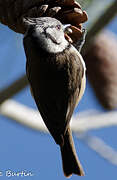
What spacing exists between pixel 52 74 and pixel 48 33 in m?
0.29

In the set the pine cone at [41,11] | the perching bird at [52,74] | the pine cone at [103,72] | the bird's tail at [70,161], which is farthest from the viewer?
the pine cone at [103,72]

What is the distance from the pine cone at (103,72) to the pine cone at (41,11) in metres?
1.44

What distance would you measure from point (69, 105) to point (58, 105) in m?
0.07

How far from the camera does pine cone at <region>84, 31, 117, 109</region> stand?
4.13 metres

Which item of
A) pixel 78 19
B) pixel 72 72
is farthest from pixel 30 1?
pixel 72 72

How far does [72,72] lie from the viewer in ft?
9.12

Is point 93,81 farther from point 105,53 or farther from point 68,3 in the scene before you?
point 68,3

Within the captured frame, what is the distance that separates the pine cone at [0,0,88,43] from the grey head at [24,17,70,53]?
0.03m

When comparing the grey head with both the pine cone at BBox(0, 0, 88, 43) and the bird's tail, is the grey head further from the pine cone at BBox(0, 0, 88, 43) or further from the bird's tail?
the bird's tail

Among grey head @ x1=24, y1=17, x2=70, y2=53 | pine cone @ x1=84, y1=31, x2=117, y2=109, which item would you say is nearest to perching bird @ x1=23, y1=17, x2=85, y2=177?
grey head @ x1=24, y1=17, x2=70, y2=53

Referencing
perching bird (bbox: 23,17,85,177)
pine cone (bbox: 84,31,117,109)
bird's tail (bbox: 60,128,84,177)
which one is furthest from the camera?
pine cone (bbox: 84,31,117,109)

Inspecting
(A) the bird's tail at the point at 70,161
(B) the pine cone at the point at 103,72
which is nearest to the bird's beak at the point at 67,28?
(A) the bird's tail at the point at 70,161

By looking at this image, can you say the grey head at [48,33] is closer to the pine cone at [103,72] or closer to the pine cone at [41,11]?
the pine cone at [41,11]

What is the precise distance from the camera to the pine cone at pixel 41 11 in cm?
259
